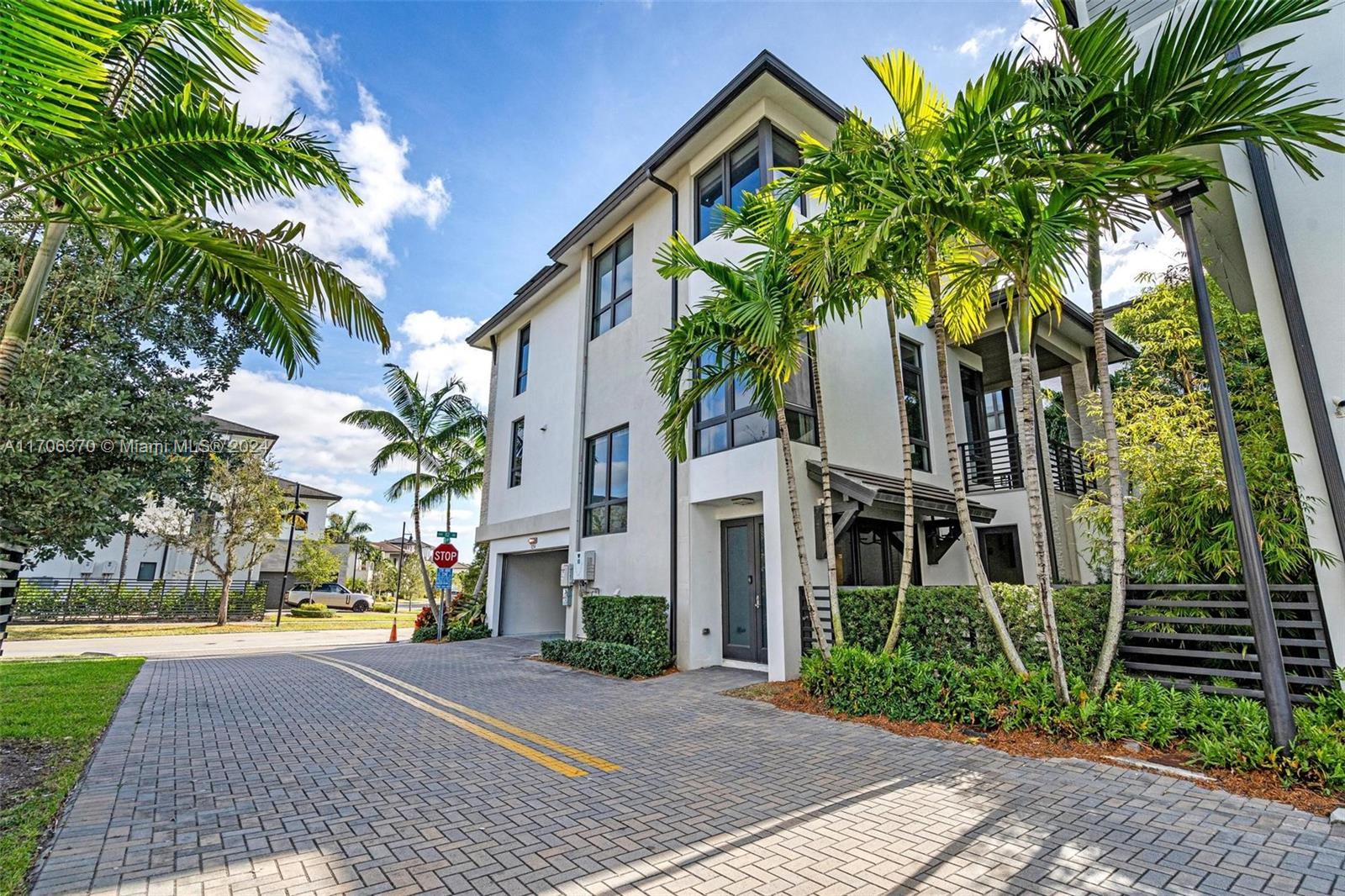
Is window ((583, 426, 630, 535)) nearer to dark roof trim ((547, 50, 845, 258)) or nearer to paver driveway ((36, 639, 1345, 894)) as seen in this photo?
dark roof trim ((547, 50, 845, 258))

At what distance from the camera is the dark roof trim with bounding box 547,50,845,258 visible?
998 cm

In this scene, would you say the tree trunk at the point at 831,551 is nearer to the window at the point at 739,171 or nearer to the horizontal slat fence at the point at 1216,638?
the horizontal slat fence at the point at 1216,638

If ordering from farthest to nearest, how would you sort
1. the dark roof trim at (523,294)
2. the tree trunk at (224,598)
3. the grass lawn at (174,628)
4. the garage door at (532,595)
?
A: 1. the tree trunk at (224,598)
2. the grass lawn at (174,628)
3. the garage door at (532,595)
4. the dark roof trim at (523,294)

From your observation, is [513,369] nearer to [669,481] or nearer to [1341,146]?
[669,481]

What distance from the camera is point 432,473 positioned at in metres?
21.3

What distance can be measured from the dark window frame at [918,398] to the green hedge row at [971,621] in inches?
217

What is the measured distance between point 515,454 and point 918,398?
1158 centimetres

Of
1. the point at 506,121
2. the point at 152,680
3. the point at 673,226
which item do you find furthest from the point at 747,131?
the point at 152,680

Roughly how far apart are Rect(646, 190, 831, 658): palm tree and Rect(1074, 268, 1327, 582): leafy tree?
3.94 metres

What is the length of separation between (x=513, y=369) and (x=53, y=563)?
29.9 metres

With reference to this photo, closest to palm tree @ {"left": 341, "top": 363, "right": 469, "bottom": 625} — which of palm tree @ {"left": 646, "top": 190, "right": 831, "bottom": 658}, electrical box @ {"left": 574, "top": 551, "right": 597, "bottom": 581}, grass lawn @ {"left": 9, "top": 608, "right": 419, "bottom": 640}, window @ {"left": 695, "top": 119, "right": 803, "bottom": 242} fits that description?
grass lawn @ {"left": 9, "top": 608, "right": 419, "bottom": 640}

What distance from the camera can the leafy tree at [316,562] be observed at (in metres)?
32.7

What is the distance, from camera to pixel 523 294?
18.0 m

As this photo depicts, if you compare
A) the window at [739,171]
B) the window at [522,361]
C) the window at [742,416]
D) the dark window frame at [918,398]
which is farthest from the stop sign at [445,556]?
the dark window frame at [918,398]
